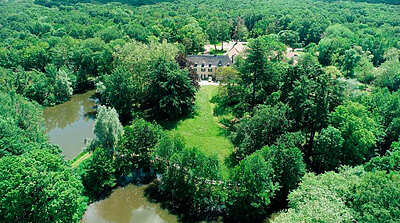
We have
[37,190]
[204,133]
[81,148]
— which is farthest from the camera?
[204,133]

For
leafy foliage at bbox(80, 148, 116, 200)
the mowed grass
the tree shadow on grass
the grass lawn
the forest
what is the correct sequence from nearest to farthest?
the forest < leafy foliage at bbox(80, 148, 116, 200) < the grass lawn < the mowed grass < the tree shadow on grass

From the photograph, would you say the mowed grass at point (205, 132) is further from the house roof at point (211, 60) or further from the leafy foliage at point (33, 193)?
the leafy foliage at point (33, 193)

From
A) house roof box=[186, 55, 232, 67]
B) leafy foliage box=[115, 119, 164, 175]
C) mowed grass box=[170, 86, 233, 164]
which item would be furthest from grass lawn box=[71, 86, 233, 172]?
house roof box=[186, 55, 232, 67]

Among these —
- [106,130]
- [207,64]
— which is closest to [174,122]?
[106,130]

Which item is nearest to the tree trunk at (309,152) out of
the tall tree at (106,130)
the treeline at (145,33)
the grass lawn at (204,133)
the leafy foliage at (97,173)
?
the grass lawn at (204,133)

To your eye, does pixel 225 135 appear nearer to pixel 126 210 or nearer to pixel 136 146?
pixel 136 146

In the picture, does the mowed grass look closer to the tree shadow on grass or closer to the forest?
the tree shadow on grass
